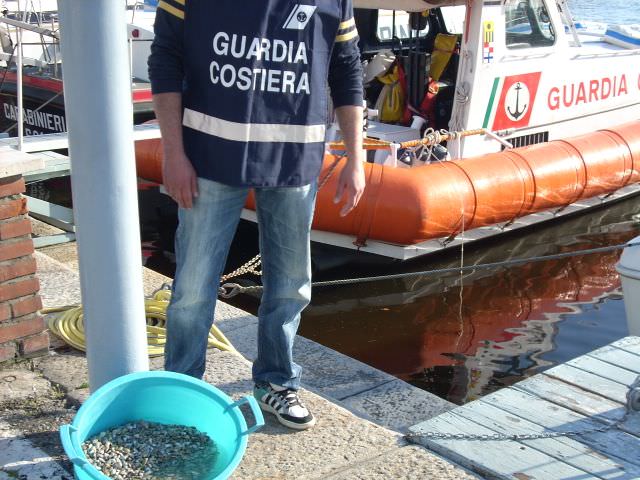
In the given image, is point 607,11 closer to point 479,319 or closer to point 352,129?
point 479,319

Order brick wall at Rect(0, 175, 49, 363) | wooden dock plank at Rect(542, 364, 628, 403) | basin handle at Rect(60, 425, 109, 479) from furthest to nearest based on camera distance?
1. wooden dock plank at Rect(542, 364, 628, 403)
2. brick wall at Rect(0, 175, 49, 363)
3. basin handle at Rect(60, 425, 109, 479)

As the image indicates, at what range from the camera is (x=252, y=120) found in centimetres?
278

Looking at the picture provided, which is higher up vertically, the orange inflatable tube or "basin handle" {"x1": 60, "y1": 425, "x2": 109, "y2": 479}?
"basin handle" {"x1": 60, "y1": 425, "x2": 109, "y2": 479}

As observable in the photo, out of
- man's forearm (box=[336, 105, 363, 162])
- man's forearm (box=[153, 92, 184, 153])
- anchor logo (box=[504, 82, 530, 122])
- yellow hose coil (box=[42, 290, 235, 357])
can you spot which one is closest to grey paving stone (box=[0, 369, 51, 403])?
yellow hose coil (box=[42, 290, 235, 357])

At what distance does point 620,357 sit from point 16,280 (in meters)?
2.71

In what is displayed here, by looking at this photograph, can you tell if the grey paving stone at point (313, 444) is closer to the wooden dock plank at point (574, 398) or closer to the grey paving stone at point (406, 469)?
the grey paving stone at point (406, 469)

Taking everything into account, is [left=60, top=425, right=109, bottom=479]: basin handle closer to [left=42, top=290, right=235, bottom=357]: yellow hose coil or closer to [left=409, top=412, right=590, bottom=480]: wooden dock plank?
[left=42, top=290, right=235, bottom=357]: yellow hose coil

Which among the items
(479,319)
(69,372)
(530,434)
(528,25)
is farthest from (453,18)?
(69,372)

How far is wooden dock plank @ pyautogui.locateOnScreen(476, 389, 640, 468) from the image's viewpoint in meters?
3.11

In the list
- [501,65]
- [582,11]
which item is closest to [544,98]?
[501,65]

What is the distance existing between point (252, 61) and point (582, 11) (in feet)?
105

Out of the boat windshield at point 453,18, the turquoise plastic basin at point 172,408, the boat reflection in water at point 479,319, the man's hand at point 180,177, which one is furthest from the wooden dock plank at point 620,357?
the boat windshield at point 453,18

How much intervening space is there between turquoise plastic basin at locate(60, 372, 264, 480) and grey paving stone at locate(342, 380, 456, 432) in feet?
3.17

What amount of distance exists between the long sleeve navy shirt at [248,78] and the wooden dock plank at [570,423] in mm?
1344
